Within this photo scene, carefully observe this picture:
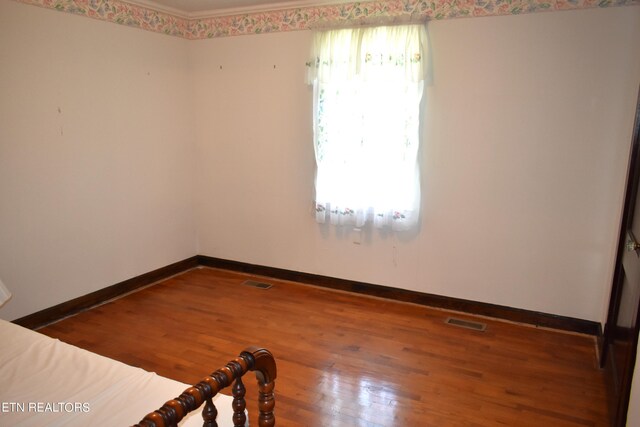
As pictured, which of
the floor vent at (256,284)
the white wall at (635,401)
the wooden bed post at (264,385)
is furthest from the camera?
the floor vent at (256,284)

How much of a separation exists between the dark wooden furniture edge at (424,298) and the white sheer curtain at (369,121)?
60 cm

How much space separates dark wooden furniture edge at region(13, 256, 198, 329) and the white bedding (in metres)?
1.44

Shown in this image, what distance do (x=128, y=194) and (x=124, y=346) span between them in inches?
55.7

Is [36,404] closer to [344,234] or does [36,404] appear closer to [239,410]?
[239,410]

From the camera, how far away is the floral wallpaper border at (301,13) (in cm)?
306

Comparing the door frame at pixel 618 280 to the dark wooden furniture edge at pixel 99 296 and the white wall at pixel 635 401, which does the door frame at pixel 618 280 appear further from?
the dark wooden furniture edge at pixel 99 296

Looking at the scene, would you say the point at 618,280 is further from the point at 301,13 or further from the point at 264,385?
the point at 301,13

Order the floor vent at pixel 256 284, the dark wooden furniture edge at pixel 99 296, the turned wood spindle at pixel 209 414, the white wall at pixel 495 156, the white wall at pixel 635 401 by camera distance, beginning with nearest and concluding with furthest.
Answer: the turned wood spindle at pixel 209 414, the white wall at pixel 635 401, the white wall at pixel 495 156, the dark wooden furniture edge at pixel 99 296, the floor vent at pixel 256 284

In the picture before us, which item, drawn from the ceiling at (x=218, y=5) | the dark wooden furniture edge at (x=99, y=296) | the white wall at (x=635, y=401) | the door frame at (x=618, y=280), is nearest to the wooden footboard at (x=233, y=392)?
the white wall at (x=635, y=401)

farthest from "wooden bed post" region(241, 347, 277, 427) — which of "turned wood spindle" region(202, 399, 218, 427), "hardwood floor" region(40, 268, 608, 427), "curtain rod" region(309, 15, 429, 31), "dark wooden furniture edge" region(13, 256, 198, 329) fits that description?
"curtain rod" region(309, 15, 429, 31)

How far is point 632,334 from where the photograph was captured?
77.0 inches

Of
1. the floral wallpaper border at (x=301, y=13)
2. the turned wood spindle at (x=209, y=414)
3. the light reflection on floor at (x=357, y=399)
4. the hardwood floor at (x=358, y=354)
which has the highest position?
the floral wallpaper border at (x=301, y=13)

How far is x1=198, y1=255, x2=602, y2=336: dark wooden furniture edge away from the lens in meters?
3.25

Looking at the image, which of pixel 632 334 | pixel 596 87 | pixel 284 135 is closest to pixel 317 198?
pixel 284 135
